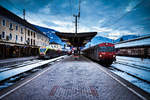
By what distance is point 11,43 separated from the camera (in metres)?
20.9

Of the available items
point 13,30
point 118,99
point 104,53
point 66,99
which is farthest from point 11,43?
point 118,99

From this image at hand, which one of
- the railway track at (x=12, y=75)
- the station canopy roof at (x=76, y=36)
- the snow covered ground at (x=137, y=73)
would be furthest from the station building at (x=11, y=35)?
the snow covered ground at (x=137, y=73)

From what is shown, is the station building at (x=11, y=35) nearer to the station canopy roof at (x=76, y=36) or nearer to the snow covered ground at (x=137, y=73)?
the station canopy roof at (x=76, y=36)

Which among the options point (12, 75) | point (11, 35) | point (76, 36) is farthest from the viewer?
point (11, 35)

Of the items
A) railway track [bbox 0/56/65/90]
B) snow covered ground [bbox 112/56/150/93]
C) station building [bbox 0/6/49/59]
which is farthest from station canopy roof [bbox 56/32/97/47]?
station building [bbox 0/6/49/59]

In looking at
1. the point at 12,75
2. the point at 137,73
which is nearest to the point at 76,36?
the point at 137,73

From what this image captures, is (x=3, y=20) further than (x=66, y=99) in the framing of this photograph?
Yes

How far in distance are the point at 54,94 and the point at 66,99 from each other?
679 millimetres

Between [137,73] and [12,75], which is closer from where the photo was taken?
[12,75]

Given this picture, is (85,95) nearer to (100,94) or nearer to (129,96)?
(100,94)

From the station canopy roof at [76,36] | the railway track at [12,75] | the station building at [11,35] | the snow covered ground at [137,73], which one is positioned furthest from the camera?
the station building at [11,35]

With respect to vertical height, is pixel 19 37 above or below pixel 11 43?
above

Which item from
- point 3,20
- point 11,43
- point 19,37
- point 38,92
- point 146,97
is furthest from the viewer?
point 19,37

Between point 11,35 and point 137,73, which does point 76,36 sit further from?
point 11,35
